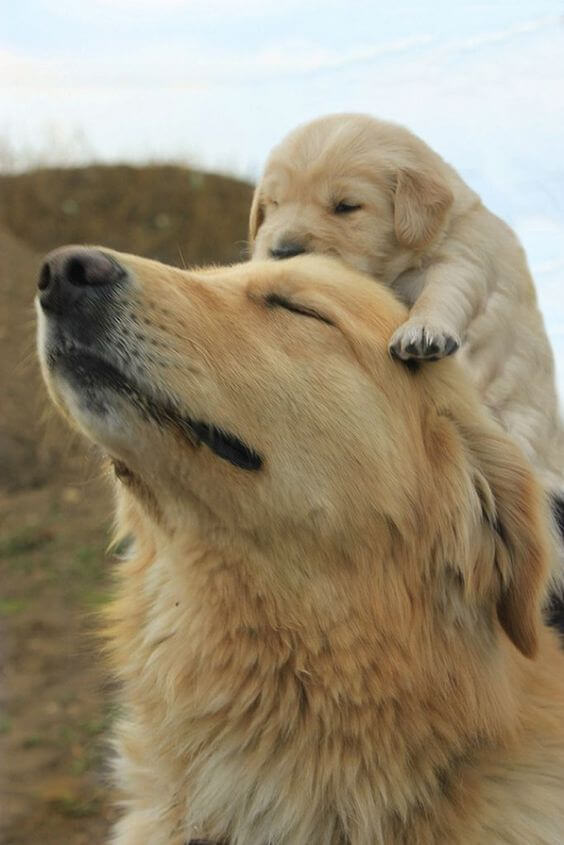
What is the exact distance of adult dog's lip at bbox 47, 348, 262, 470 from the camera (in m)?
2.75

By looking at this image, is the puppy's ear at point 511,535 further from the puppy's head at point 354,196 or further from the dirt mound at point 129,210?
the dirt mound at point 129,210

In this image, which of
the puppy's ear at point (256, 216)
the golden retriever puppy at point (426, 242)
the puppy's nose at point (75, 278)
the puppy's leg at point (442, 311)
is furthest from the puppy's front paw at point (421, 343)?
the puppy's ear at point (256, 216)

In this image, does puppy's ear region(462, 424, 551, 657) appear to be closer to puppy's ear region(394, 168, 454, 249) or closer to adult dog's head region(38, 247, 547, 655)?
adult dog's head region(38, 247, 547, 655)

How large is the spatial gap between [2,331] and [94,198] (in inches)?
133

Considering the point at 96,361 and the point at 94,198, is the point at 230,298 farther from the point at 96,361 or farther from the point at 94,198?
the point at 94,198

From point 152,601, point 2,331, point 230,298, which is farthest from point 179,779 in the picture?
point 2,331

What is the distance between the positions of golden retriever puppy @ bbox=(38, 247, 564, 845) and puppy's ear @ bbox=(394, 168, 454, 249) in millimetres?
678

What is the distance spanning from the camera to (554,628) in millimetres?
3385

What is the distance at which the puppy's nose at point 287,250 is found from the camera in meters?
3.59

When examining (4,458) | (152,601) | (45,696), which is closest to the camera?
(152,601)

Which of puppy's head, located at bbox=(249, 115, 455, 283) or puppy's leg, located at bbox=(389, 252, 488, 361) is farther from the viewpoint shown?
puppy's head, located at bbox=(249, 115, 455, 283)

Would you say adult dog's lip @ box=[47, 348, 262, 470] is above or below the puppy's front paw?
below

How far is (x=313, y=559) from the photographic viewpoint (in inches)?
115

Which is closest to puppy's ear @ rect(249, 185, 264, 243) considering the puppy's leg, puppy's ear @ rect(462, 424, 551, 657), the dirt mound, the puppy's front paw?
the puppy's leg
